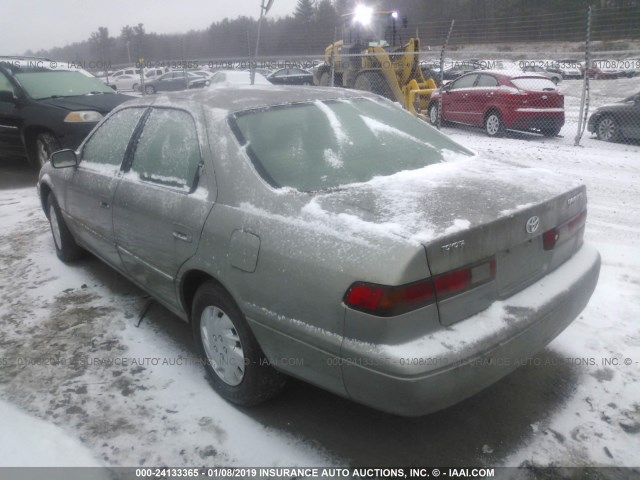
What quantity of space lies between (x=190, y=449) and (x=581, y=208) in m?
2.35

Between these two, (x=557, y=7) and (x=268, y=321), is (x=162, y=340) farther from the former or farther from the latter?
(x=557, y=7)

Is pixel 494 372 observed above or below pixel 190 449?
above

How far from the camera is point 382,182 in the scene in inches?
103

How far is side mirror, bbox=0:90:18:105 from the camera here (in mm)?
8164

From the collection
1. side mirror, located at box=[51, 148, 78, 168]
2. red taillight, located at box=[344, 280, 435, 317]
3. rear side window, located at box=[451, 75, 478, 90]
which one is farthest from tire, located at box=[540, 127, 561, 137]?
red taillight, located at box=[344, 280, 435, 317]

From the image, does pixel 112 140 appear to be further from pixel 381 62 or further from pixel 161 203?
pixel 381 62

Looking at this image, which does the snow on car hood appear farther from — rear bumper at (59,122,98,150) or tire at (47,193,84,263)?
rear bumper at (59,122,98,150)

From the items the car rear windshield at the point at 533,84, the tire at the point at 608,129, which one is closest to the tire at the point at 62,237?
the car rear windshield at the point at 533,84

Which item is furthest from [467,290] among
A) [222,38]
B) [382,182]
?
[222,38]

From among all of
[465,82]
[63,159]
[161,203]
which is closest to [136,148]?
[161,203]

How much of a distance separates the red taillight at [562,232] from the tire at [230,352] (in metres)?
1.46

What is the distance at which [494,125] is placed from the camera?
1088 cm

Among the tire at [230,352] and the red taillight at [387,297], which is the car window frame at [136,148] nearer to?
the tire at [230,352]

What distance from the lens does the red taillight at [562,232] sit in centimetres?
250
